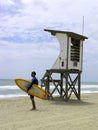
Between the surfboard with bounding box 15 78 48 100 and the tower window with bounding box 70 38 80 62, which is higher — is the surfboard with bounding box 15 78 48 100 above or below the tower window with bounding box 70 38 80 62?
below

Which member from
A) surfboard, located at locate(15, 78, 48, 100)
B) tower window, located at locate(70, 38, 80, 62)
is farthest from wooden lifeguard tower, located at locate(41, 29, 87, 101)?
surfboard, located at locate(15, 78, 48, 100)

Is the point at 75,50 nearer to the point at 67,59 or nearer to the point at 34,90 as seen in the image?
the point at 67,59

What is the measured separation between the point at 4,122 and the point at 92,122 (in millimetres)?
2838

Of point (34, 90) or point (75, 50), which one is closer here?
point (34, 90)

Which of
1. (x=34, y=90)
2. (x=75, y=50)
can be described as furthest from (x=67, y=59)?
(x=34, y=90)

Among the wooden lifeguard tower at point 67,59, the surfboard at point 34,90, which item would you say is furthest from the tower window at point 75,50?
the surfboard at point 34,90

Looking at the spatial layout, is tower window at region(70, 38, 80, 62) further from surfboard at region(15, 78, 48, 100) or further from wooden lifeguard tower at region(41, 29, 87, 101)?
surfboard at region(15, 78, 48, 100)

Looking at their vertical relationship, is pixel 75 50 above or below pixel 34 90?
above

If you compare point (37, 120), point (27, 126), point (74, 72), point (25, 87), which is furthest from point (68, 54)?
point (27, 126)

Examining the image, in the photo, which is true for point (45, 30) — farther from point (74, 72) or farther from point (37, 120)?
point (37, 120)

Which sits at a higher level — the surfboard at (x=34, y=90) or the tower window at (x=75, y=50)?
the tower window at (x=75, y=50)

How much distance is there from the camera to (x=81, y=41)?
21.5 metres

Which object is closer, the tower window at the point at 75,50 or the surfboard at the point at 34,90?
the surfboard at the point at 34,90

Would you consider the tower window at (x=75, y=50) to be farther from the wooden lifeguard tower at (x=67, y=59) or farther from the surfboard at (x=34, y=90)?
the surfboard at (x=34, y=90)
